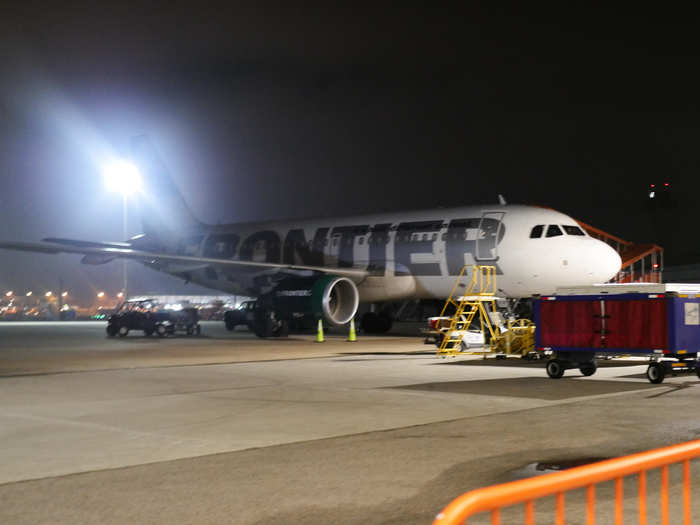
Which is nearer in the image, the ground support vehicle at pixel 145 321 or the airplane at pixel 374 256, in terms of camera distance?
the airplane at pixel 374 256

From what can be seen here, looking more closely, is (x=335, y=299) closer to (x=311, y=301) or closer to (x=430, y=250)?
(x=311, y=301)

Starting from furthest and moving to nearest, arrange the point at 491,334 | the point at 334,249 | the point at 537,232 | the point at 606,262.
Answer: the point at 334,249 < the point at 537,232 < the point at 606,262 < the point at 491,334

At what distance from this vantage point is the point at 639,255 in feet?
105

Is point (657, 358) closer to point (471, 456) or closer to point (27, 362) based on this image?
point (471, 456)

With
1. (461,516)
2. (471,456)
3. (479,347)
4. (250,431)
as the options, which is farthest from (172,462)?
(479,347)

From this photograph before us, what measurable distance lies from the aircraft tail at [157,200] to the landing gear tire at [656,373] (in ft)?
89.9

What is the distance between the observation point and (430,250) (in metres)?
28.1

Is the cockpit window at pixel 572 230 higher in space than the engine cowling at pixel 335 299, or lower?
higher

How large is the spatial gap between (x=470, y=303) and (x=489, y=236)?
3.79 m

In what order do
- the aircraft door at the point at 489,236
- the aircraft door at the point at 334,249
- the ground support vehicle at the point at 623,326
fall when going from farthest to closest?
the aircraft door at the point at 334,249
the aircraft door at the point at 489,236
the ground support vehicle at the point at 623,326

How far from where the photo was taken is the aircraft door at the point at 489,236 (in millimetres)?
26547

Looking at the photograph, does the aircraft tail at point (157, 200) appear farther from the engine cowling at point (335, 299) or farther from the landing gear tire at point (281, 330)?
the engine cowling at point (335, 299)

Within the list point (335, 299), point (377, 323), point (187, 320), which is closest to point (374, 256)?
point (335, 299)

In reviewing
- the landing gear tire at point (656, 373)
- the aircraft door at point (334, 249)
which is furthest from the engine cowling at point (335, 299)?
the landing gear tire at point (656, 373)
